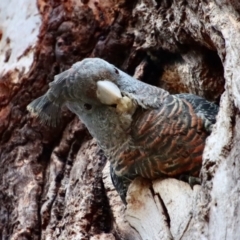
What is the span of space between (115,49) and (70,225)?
0.73m

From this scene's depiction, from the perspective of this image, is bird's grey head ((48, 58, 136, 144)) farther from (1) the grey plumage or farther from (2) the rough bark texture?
(2) the rough bark texture

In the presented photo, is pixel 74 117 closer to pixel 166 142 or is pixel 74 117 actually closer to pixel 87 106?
pixel 87 106

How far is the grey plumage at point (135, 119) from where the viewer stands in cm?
148

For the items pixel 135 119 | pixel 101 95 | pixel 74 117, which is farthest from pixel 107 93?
pixel 74 117

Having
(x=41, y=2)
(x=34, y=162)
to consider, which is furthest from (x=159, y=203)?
(x=41, y=2)

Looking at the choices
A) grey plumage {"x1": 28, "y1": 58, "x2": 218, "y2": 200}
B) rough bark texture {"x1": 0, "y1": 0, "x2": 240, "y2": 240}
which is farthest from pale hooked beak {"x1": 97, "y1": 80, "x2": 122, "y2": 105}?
rough bark texture {"x1": 0, "y1": 0, "x2": 240, "y2": 240}

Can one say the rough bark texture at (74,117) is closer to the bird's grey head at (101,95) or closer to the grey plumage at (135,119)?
the grey plumage at (135,119)

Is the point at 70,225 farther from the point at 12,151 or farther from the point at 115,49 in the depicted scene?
the point at 115,49

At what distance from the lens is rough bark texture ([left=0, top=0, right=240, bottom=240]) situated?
4.64 feet

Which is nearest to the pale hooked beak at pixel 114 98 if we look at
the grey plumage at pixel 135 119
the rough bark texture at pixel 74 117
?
the grey plumage at pixel 135 119

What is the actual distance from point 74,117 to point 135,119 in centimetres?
55

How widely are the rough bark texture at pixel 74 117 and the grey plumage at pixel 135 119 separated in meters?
0.07

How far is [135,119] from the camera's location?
1.54m

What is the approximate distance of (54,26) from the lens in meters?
2.10
